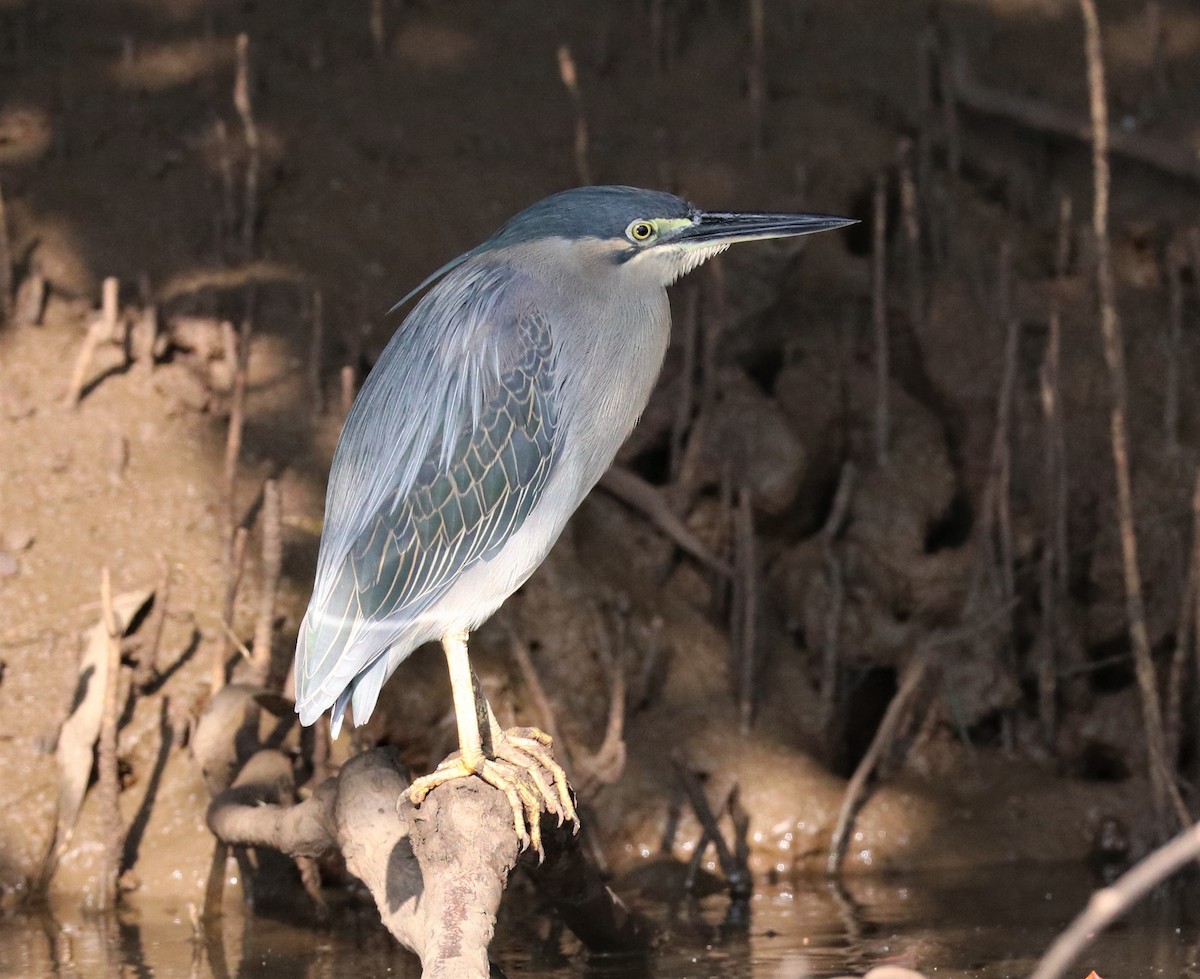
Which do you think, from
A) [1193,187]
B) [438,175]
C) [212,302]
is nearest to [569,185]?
[438,175]

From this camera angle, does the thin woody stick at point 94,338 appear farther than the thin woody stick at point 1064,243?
No

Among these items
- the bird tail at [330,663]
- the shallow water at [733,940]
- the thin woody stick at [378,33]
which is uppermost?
the thin woody stick at [378,33]

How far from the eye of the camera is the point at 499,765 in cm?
328

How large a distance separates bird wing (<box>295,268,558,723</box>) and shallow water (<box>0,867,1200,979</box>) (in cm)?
128

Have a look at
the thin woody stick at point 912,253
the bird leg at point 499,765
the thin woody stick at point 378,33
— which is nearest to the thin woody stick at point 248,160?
the thin woody stick at point 378,33

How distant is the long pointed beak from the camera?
349cm

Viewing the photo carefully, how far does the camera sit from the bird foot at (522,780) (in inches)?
124

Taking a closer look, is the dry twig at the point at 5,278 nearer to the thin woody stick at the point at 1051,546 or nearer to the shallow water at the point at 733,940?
the shallow water at the point at 733,940

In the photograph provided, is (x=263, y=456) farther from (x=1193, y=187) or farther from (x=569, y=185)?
(x=1193, y=187)


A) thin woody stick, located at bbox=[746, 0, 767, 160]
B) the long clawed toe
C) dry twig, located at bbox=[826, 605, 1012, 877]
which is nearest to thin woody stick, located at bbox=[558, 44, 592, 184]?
thin woody stick, located at bbox=[746, 0, 767, 160]

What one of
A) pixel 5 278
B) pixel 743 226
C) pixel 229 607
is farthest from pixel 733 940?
pixel 5 278

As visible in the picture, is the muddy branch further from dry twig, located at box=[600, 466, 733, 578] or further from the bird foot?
dry twig, located at box=[600, 466, 733, 578]

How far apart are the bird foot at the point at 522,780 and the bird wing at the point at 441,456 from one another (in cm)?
36

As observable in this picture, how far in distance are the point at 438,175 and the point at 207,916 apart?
3.60 m
